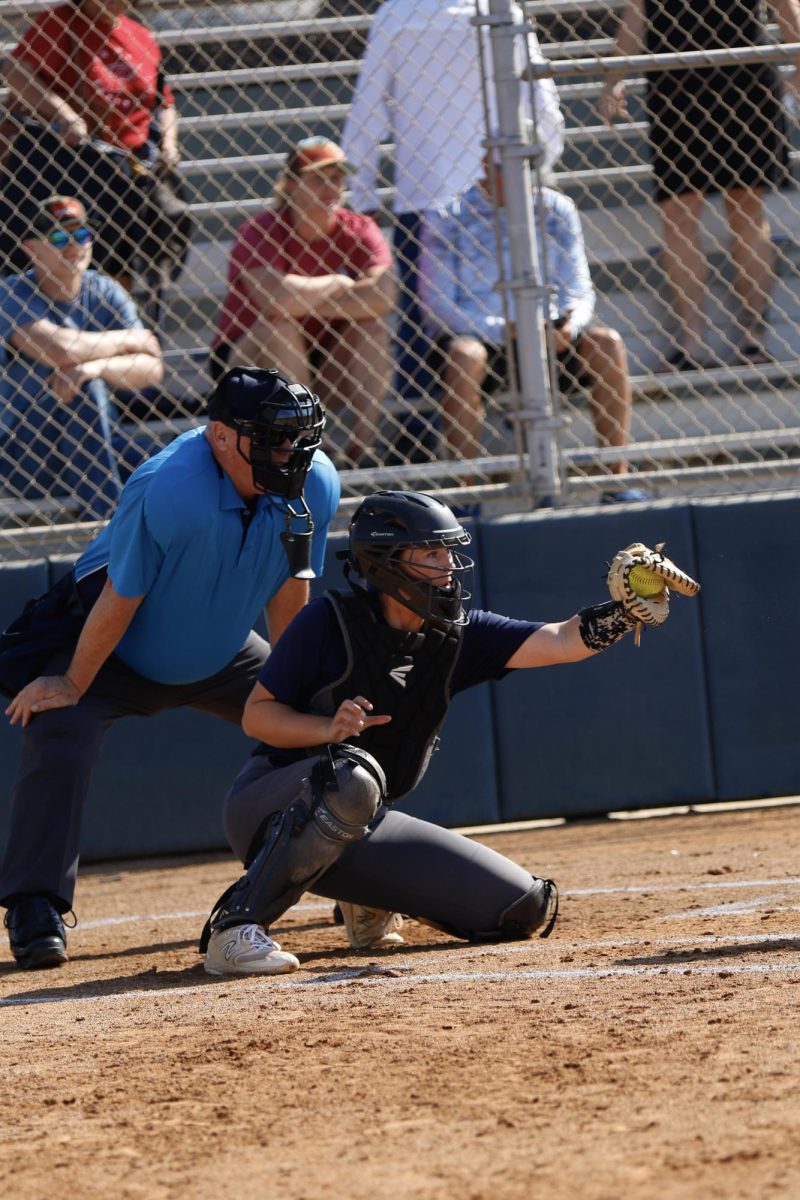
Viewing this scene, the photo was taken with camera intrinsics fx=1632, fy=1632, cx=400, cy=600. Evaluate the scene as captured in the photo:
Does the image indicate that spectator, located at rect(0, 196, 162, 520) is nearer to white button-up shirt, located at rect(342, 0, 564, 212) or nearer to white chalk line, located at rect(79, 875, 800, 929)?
white button-up shirt, located at rect(342, 0, 564, 212)

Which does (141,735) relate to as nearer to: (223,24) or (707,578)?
(707,578)

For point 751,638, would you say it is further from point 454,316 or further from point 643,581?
point 643,581

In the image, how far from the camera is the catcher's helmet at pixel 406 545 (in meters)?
4.50

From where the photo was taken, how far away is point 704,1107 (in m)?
2.84

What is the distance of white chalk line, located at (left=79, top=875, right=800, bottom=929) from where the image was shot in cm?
534

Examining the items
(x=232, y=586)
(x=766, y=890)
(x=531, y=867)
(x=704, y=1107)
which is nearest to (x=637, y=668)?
(x=531, y=867)

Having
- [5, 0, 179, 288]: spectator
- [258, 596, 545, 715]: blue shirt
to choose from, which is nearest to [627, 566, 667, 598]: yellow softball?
[258, 596, 545, 715]: blue shirt

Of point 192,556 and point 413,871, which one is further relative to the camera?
point 192,556

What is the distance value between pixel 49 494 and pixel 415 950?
3.23 metres

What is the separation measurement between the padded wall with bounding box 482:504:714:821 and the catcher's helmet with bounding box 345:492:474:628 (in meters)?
2.40

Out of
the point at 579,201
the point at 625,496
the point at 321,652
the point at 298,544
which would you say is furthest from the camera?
the point at 579,201

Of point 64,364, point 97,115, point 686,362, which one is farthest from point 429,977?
point 97,115

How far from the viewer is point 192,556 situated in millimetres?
5000

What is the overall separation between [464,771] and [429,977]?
278 cm
